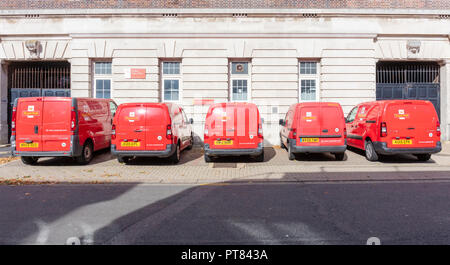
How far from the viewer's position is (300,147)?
873cm

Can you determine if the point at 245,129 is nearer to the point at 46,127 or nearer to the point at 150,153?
the point at 150,153

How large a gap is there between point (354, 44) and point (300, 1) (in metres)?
3.40

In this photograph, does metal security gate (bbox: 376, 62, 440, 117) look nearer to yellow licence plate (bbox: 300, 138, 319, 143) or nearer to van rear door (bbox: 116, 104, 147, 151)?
yellow licence plate (bbox: 300, 138, 319, 143)

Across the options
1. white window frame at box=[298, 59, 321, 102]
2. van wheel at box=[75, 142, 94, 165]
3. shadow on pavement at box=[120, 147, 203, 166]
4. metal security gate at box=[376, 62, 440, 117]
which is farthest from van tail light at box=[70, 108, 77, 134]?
metal security gate at box=[376, 62, 440, 117]

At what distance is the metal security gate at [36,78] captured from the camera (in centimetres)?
1426

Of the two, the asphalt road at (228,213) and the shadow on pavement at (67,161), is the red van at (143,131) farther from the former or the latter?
the asphalt road at (228,213)

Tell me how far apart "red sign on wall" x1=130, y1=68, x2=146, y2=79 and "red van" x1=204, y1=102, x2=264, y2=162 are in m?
6.48

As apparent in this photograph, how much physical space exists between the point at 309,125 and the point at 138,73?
8.74 metres

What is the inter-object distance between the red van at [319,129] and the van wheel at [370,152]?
972 mm

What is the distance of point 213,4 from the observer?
13.7m

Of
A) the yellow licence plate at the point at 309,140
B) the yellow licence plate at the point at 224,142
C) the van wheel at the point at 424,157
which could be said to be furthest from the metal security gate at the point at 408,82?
the yellow licence plate at the point at 224,142

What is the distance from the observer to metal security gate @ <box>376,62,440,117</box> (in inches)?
563

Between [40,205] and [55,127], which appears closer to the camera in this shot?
[40,205]

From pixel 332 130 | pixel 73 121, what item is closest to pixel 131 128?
pixel 73 121
